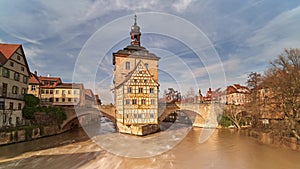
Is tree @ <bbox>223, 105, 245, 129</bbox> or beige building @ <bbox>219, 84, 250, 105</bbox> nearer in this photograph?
tree @ <bbox>223, 105, 245, 129</bbox>

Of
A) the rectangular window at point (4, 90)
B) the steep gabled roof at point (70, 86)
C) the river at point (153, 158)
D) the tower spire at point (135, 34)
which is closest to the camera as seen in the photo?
the river at point (153, 158)

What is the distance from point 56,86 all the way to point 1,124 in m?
21.5

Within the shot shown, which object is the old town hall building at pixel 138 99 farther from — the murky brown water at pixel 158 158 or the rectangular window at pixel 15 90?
the rectangular window at pixel 15 90

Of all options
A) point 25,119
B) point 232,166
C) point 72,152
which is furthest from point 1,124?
point 232,166

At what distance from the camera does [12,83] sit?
19.7 metres

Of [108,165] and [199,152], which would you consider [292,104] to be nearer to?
[199,152]

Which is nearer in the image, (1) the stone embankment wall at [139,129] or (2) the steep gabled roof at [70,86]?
(1) the stone embankment wall at [139,129]

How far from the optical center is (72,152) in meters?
14.2

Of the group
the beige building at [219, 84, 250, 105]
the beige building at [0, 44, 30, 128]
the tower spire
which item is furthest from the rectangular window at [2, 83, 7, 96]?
the beige building at [219, 84, 250, 105]

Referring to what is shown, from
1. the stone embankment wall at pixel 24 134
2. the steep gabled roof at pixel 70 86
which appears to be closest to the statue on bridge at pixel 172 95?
the steep gabled roof at pixel 70 86

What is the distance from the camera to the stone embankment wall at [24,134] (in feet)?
51.0

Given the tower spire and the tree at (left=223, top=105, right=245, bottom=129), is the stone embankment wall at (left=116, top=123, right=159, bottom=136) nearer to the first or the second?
the tree at (left=223, top=105, right=245, bottom=129)

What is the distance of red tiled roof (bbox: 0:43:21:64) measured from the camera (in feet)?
61.7

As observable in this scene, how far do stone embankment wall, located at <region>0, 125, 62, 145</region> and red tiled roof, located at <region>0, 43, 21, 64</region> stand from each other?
648 cm
